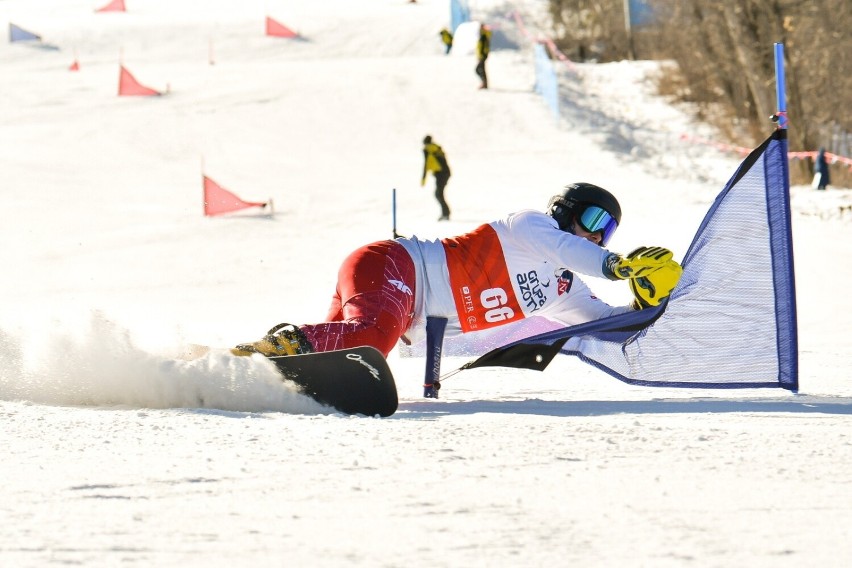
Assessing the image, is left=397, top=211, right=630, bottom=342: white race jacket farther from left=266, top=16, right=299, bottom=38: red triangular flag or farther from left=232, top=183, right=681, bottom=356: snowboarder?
left=266, top=16, right=299, bottom=38: red triangular flag

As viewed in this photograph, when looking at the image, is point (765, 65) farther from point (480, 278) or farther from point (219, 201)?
point (480, 278)

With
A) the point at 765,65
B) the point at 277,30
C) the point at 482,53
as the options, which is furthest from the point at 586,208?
the point at 277,30

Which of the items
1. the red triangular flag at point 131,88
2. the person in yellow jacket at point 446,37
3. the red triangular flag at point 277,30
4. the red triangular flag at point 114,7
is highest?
the red triangular flag at point 114,7

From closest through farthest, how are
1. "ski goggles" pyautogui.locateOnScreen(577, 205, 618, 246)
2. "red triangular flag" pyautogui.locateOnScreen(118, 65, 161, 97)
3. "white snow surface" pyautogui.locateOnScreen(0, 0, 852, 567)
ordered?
"white snow surface" pyautogui.locateOnScreen(0, 0, 852, 567)
"ski goggles" pyautogui.locateOnScreen(577, 205, 618, 246)
"red triangular flag" pyautogui.locateOnScreen(118, 65, 161, 97)

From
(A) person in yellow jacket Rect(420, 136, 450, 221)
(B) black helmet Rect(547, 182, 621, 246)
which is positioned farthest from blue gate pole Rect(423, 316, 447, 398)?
(A) person in yellow jacket Rect(420, 136, 450, 221)

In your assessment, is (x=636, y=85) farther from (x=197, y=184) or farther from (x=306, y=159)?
(x=197, y=184)

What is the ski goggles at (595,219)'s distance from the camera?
6.12 metres

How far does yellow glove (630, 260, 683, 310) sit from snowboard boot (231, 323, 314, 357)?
5.23 ft

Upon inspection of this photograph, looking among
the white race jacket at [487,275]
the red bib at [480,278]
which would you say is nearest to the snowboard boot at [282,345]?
the white race jacket at [487,275]

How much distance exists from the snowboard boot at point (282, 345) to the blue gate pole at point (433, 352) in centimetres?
84

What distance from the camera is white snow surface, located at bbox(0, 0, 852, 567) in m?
3.12

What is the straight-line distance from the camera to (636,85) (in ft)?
105

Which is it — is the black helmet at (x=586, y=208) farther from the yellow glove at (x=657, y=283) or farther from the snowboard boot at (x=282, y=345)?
the snowboard boot at (x=282, y=345)

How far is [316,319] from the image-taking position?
1247cm
